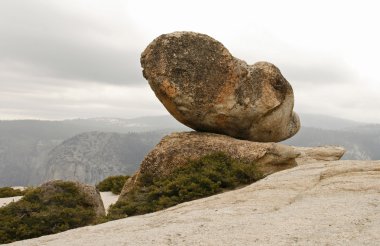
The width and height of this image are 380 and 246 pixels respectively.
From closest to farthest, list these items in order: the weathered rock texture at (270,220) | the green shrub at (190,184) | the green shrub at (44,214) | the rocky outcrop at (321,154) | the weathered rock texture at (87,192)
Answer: the weathered rock texture at (270,220), the green shrub at (44,214), the green shrub at (190,184), the weathered rock texture at (87,192), the rocky outcrop at (321,154)

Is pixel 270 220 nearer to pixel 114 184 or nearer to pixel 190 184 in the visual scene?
pixel 190 184

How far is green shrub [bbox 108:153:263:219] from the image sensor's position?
2041 cm

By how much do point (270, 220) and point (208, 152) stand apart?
11880 millimetres

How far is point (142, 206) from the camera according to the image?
20.7 metres

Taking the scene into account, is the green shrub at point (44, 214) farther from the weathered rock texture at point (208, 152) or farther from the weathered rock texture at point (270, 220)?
the weathered rock texture at point (270, 220)

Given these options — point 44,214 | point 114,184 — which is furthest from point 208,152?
point 114,184

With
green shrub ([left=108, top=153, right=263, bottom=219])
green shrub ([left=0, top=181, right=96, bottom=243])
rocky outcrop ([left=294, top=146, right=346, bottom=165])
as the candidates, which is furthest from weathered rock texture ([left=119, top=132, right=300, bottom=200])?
rocky outcrop ([left=294, top=146, right=346, bottom=165])

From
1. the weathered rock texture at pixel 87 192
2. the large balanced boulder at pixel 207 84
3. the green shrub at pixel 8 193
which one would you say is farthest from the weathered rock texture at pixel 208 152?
the green shrub at pixel 8 193

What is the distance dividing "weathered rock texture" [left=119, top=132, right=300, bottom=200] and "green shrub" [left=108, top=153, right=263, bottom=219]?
1.92 ft

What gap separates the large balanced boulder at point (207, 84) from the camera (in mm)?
24734

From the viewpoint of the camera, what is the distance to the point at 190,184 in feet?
69.7

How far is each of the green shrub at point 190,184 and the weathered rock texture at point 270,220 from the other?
311 centimetres

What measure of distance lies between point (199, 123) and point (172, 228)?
552 inches

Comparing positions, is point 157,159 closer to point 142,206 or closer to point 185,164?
point 185,164
